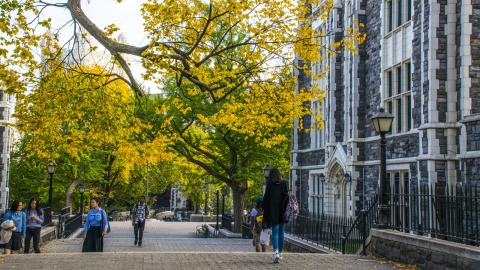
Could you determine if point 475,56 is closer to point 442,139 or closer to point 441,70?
point 441,70

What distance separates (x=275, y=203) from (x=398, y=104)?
37.8 feet

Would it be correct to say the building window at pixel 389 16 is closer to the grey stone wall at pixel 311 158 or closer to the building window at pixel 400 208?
the grey stone wall at pixel 311 158

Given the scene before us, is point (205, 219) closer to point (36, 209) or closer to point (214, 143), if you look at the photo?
point (214, 143)

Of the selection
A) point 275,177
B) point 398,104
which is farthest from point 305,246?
point 275,177

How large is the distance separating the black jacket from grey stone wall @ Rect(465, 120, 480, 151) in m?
6.35

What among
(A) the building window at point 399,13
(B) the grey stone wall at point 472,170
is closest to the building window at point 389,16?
(A) the building window at point 399,13

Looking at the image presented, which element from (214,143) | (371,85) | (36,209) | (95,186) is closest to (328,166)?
(371,85)

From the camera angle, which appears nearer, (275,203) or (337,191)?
(275,203)

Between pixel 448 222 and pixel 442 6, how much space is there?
8.88 m

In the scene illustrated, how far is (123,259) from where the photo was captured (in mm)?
11750

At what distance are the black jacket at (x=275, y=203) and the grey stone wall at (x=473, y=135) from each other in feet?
20.8

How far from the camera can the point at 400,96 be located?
21.0 meters

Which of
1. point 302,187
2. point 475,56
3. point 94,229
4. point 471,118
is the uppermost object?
point 475,56

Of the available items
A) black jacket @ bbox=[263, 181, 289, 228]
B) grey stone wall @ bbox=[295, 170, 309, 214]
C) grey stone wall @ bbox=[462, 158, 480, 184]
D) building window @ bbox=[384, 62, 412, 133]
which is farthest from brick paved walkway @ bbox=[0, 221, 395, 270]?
grey stone wall @ bbox=[295, 170, 309, 214]
